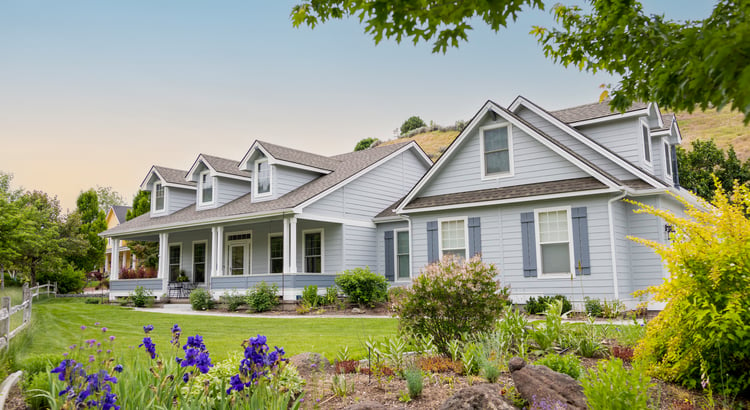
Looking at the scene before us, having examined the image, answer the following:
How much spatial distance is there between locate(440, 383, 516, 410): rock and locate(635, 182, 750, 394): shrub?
5.91 ft

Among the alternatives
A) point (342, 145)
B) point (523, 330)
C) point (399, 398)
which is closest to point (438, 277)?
point (523, 330)

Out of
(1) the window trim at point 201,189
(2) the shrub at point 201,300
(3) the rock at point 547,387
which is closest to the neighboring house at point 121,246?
(1) the window trim at point 201,189

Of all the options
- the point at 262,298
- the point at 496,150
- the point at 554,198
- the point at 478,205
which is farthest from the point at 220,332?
the point at 496,150

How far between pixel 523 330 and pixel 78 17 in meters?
16.0

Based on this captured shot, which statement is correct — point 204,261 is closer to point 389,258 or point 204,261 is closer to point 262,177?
point 262,177

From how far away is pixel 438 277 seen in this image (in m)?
6.82

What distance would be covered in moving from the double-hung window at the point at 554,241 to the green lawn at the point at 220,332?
→ 179 inches

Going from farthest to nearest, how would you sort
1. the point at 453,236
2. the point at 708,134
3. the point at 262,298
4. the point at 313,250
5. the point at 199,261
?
the point at 708,134 → the point at 199,261 → the point at 313,250 → the point at 262,298 → the point at 453,236

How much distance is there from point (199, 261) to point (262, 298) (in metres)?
8.44

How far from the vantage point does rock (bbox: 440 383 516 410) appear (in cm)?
405

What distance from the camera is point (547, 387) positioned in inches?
170

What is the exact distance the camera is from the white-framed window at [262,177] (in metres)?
21.0

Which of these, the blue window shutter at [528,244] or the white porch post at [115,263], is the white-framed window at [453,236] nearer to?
the blue window shutter at [528,244]

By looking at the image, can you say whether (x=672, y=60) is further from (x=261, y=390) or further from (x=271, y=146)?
(x=271, y=146)
